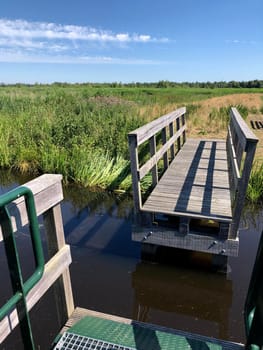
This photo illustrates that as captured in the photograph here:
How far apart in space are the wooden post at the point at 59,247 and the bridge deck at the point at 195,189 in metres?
1.72

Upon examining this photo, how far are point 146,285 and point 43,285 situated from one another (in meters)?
2.03

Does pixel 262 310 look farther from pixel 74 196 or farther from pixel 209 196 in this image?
pixel 74 196

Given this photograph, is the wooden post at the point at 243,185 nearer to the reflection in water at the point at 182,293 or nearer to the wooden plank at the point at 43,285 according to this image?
the reflection in water at the point at 182,293

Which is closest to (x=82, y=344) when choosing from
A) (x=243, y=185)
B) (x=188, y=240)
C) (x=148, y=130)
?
(x=188, y=240)

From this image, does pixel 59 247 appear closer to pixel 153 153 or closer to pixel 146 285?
pixel 146 285

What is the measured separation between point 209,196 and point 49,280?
301 cm

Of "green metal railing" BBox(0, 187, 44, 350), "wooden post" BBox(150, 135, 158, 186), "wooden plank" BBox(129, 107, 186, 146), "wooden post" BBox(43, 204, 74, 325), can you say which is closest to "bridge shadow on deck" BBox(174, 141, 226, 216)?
"wooden post" BBox(150, 135, 158, 186)

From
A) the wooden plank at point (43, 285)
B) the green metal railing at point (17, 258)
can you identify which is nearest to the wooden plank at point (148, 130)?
the wooden plank at point (43, 285)

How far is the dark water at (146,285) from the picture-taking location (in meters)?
2.94

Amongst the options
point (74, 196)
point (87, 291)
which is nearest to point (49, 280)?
point (87, 291)

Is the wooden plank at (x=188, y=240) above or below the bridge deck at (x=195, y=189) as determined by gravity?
below

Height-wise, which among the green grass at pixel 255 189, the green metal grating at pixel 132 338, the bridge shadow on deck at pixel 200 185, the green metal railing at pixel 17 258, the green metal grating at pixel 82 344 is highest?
the green metal railing at pixel 17 258

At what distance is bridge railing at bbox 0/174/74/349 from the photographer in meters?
1.40

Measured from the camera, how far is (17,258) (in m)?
1.29
